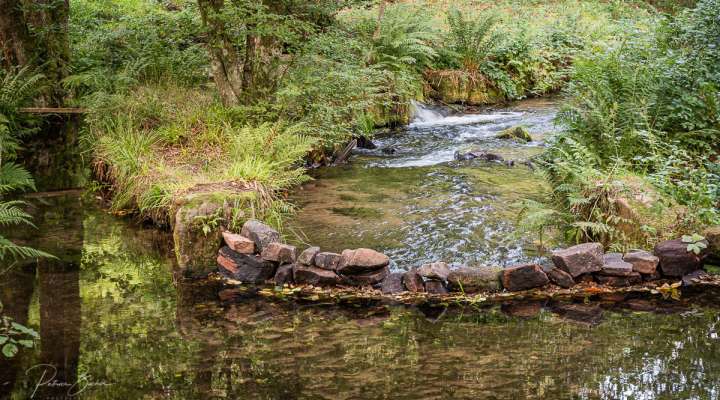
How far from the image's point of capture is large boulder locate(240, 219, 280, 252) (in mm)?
6465

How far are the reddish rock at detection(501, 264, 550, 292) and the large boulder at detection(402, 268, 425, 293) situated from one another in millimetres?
746

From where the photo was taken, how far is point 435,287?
19.5ft

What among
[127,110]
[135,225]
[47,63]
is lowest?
[135,225]

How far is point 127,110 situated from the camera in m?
9.55

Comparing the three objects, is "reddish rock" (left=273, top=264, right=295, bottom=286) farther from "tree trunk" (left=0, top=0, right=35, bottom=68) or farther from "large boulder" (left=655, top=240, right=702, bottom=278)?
"tree trunk" (left=0, top=0, right=35, bottom=68)

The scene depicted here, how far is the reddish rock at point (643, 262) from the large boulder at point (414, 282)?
193 cm

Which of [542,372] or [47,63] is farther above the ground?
[47,63]

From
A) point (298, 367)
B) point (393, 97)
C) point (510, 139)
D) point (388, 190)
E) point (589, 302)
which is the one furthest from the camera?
point (393, 97)

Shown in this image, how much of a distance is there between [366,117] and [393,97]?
1211mm

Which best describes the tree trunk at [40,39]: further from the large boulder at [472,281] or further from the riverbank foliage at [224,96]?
the large boulder at [472,281]

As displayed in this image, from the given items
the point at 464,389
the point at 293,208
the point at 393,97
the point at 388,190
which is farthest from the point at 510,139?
the point at 464,389

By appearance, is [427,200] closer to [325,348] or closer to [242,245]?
[242,245]

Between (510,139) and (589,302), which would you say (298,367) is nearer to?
(589,302)

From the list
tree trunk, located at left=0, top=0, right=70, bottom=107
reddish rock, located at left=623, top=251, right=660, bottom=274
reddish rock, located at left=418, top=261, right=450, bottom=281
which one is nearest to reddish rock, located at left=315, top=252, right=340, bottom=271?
reddish rock, located at left=418, top=261, right=450, bottom=281
